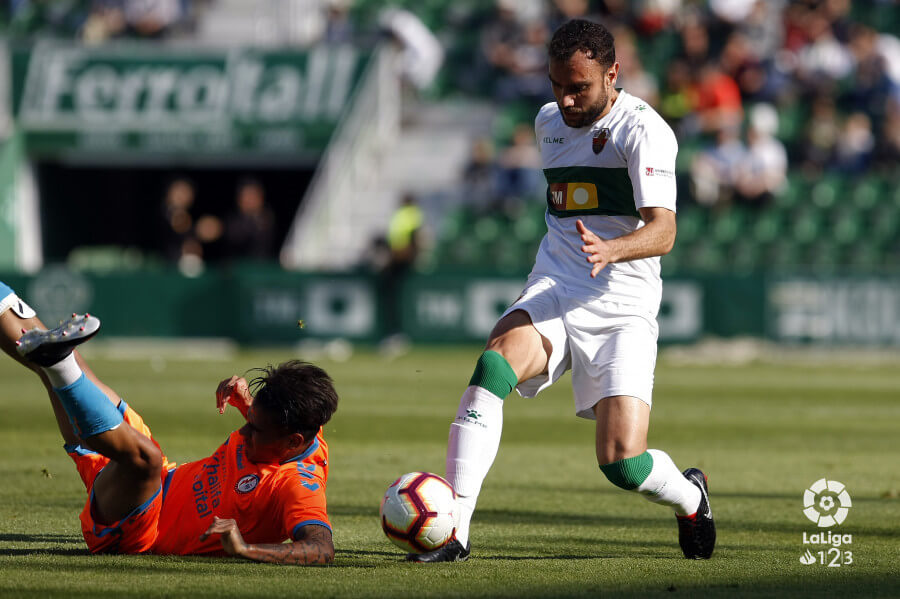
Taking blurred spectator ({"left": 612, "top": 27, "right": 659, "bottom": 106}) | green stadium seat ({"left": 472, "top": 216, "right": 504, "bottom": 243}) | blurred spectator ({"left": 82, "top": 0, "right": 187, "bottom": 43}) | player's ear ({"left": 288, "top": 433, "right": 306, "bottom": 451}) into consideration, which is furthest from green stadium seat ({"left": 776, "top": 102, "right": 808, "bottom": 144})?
player's ear ({"left": 288, "top": 433, "right": 306, "bottom": 451})

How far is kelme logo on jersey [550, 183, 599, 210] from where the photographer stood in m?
6.04

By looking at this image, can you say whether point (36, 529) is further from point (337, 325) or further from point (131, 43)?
point (131, 43)

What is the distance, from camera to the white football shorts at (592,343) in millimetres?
5812

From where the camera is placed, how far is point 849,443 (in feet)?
35.0

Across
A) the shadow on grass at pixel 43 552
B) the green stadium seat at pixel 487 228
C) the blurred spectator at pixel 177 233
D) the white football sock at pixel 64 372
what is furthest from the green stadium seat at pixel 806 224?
the white football sock at pixel 64 372

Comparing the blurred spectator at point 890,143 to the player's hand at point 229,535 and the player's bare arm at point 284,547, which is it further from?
the player's hand at point 229,535

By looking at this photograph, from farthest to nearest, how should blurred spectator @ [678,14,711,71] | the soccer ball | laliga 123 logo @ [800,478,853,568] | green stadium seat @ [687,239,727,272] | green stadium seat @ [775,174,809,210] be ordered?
blurred spectator @ [678,14,711,71] < green stadium seat @ [775,174,809,210] < green stadium seat @ [687,239,727,272] < laliga 123 logo @ [800,478,853,568] < the soccer ball

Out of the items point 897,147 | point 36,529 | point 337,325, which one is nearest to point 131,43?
point 337,325

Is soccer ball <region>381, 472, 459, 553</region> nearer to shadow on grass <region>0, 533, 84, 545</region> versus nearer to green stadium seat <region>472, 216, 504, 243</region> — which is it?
shadow on grass <region>0, 533, 84, 545</region>

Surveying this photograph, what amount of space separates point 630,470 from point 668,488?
0.29 meters

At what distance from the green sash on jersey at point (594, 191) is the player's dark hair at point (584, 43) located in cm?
47

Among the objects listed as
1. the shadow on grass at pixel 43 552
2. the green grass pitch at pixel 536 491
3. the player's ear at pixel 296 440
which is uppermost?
the player's ear at pixel 296 440

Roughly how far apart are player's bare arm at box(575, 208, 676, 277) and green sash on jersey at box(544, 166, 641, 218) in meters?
0.25

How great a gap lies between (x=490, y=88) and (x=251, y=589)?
68.9 feet
